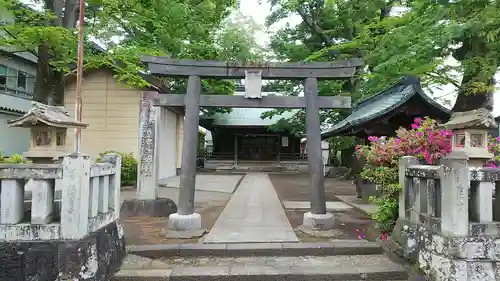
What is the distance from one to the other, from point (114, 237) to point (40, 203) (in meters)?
1.31

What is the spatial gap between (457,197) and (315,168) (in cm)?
346

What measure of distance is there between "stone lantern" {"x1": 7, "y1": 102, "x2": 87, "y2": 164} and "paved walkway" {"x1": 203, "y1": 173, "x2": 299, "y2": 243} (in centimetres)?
364

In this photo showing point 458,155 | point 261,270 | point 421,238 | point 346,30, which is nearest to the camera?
point 458,155

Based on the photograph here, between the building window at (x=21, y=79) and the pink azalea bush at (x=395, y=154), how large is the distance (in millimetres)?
20327

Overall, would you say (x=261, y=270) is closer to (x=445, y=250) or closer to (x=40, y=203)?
(x=445, y=250)

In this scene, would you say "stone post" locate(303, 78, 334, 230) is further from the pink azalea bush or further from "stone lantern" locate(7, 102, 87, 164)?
"stone lantern" locate(7, 102, 87, 164)

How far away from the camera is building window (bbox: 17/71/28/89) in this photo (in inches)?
726

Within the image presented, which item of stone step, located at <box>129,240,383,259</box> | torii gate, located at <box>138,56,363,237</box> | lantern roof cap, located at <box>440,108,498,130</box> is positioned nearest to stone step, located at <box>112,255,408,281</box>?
stone step, located at <box>129,240,383,259</box>

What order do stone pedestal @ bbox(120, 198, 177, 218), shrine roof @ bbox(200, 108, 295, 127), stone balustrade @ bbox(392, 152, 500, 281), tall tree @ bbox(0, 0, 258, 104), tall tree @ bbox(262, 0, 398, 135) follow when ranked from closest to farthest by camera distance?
stone balustrade @ bbox(392, 152, 500, 281), stone pedestal @ bbox(120, 198, 177, 218), tall tree @ bbox(0, 0, 258, 104), tall tree @ bbox(262, 0, 398, 135), shrine roof @ bbox(200, 108, 295, 127)

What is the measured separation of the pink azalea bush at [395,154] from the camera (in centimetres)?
513

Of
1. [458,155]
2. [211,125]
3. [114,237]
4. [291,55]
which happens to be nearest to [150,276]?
[114,237]

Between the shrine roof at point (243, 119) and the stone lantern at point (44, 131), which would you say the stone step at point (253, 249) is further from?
the shrine roof at point (243, 119)

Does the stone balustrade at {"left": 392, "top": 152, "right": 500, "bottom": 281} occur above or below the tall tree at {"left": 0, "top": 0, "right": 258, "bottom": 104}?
below

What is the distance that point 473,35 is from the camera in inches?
266
